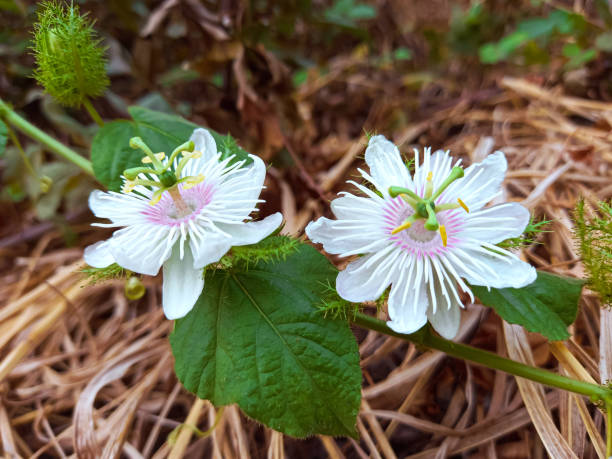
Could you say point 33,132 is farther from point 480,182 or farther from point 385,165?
point 480,182

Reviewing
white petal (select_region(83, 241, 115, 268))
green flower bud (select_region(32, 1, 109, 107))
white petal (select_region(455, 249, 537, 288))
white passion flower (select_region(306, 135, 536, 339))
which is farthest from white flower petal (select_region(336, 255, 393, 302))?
green flower bud (select_region(32, 1, 109, 107))

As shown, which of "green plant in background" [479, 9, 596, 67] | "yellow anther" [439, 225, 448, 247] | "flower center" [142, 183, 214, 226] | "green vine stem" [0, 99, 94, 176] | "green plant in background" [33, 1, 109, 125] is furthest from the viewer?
"green plant in background" [479, 9, 596, 67]

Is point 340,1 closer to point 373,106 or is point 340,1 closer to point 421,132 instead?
point 373,106

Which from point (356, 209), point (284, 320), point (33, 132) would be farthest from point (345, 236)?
point (33, 132)

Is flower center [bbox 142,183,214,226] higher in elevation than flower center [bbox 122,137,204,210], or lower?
lower

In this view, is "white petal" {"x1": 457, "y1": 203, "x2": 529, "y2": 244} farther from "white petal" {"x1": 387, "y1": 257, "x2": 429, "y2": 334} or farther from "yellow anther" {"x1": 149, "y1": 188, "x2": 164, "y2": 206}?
"yellow anther" {"x1": 149, "y1": 188, "x2": 164, "y2": 206}
